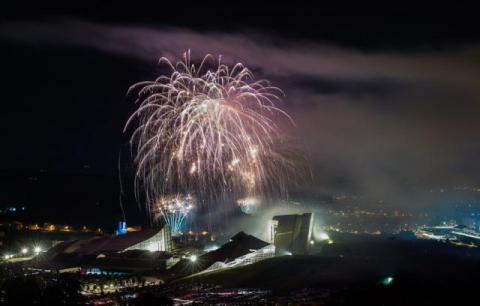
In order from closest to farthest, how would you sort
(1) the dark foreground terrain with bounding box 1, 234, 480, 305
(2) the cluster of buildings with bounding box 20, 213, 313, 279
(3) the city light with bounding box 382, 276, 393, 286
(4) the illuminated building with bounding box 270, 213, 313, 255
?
(1) the dark foreground terrain with bounding box 1, 234, 480, 305 < (3) the city light with bounding box 382, 276, 393, 286 < (2) the cluster of buildings with bounding box 20, 213, 313, 279 < (4) the illuminated building with bounding box 270, 213, 313, 255

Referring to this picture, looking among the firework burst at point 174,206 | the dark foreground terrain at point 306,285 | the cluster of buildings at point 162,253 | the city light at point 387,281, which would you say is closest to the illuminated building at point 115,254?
the cluster of buildings at point 162,253

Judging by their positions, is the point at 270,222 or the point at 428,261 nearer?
the point at 428,261

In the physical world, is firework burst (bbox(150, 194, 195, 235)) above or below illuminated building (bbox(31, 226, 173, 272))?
above

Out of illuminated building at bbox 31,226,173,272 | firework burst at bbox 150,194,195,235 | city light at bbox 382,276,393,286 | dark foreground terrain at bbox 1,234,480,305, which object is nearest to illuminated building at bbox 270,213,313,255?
dark foreground terrain at bbox 1,234,480,305

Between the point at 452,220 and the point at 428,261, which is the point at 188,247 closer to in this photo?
the point at 428,261

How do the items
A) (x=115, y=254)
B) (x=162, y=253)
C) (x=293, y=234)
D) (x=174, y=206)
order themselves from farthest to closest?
(x=174, y=206) → (x=293, y=234) → (x=115, y=254) → (x=162, y=253)

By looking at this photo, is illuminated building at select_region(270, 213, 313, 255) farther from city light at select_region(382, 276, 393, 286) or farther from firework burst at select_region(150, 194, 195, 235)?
city light at select_region(382, 276, 393, 286)

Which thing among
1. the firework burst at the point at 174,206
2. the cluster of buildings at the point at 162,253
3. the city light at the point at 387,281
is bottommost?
the city light at the point at 387,281

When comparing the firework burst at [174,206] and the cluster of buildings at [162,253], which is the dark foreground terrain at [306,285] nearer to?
the cluster of buildings at [162,253]

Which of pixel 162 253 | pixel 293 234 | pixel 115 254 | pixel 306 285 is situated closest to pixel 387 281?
pixel 306 285

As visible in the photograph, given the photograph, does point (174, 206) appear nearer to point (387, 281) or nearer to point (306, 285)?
point (306, 285)

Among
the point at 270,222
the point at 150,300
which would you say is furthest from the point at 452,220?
the point at 150,300
